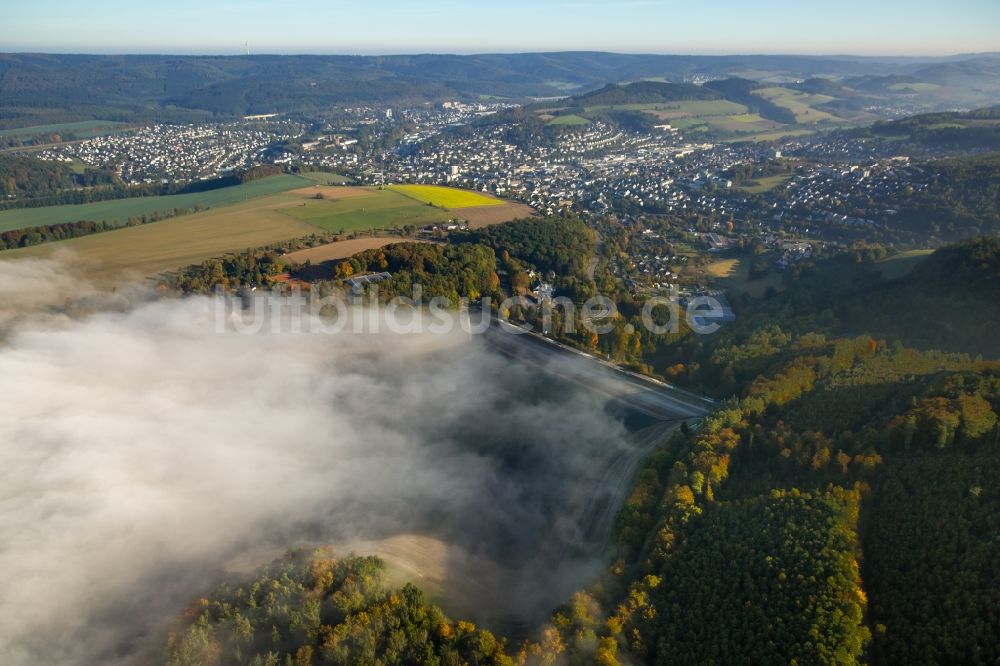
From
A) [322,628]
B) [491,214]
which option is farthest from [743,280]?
[322,628]

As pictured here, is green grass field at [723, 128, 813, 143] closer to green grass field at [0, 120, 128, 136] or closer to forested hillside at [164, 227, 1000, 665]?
forested hillside at [164, 227, 1000, 665]

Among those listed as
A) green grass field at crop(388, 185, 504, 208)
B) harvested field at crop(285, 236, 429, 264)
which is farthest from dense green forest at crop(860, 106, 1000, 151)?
harvested field at crop(285, 236, 429, 264)

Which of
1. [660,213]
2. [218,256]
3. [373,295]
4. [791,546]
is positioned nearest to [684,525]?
[791,546]

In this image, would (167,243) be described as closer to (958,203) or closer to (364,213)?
(364,213)

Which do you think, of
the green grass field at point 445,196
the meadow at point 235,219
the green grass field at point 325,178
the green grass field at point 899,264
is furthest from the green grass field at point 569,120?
the green grass field at point 899,264

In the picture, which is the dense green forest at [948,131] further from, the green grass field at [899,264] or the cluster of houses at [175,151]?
the cluster of houses at [175,151]

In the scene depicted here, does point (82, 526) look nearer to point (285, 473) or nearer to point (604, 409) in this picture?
point (285, 473)
